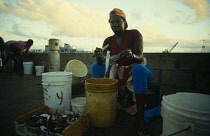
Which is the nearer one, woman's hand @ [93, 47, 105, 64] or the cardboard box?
the cardboard box

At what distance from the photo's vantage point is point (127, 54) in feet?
6.51

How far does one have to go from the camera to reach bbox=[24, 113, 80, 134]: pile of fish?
1.68 m

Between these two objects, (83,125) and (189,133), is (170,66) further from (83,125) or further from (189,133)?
(83,125)

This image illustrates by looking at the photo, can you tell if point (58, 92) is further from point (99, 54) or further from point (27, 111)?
point (99, 54)

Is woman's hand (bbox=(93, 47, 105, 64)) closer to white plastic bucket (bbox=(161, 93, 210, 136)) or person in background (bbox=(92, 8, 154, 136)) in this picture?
person in background (bbox=(92, 8, 154, 136))

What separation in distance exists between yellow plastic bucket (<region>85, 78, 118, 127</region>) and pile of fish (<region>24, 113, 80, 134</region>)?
0.32m

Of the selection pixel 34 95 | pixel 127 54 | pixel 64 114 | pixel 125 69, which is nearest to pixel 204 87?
pixel 125 69

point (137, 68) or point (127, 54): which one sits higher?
point (127, 54)

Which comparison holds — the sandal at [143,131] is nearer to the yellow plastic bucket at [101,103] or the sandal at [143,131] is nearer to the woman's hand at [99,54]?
the yellow plastic bucket at [101,103]

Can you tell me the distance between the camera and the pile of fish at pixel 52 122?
168cm

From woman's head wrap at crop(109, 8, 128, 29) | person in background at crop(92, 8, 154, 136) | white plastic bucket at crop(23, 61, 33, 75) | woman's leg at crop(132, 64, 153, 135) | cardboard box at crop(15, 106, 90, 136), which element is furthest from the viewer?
white plastic bucket at crop(23, 61, 33, 75)

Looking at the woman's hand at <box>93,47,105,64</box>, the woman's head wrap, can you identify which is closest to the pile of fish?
the woman's hand at <box>93,47,105,64</box>

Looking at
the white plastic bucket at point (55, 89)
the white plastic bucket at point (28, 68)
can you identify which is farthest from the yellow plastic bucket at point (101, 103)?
the white plastic bucket at point (28, 68)

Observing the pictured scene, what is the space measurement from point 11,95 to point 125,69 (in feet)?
11.3
